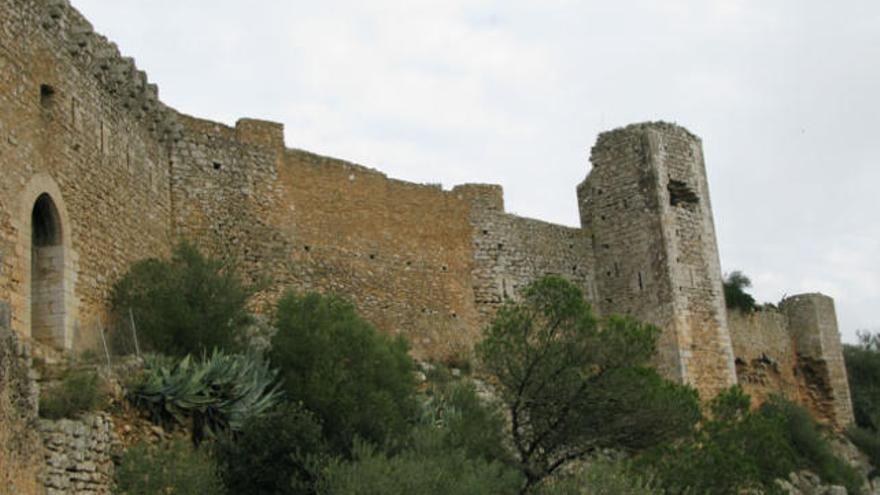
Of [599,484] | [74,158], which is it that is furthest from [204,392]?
[599,484]

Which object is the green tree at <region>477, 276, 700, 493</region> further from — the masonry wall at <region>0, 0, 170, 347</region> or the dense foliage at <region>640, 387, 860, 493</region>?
the masonry wall at <region>0, 0, 170, 347</region>

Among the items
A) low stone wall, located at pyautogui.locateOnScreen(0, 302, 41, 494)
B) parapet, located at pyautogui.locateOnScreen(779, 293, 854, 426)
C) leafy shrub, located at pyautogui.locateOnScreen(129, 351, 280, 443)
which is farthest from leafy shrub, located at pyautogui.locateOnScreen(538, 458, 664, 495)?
parapet, located at pyautogui.locateOnScreen(779, 293, 854, 426)

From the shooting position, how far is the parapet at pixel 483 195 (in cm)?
2316

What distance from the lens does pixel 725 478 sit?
16125 millimetres

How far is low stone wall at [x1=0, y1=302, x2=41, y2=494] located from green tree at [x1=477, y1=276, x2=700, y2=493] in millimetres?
6822

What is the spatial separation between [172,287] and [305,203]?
5.14 meters

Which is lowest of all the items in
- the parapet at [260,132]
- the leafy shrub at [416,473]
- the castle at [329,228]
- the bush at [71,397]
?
the leafy shrub at [416,473]

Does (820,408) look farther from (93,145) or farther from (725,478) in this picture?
(93,145)

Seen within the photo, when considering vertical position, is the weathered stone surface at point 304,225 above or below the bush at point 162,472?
above

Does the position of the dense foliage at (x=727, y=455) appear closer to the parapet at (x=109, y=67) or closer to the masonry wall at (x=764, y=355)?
the masonry wall at (x=764, y=355)

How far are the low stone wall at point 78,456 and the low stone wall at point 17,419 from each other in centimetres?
28

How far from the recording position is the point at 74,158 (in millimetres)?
15102

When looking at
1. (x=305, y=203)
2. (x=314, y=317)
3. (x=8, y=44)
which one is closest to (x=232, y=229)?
(x=305, y=203)

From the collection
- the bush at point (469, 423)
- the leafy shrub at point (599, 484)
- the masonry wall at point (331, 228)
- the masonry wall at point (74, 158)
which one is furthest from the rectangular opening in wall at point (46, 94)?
the leafy shrub at point (599, 484)
